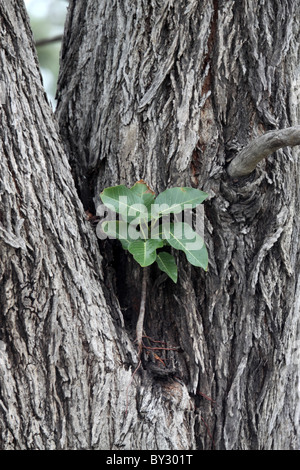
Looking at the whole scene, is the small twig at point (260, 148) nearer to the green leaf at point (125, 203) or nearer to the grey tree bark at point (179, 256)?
the grey tree bark at point (179, 256)

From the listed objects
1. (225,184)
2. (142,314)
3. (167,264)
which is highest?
(225,184)

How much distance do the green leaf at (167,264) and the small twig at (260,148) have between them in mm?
345

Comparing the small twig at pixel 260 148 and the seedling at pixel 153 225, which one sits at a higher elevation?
the small twig at pixel 260 148

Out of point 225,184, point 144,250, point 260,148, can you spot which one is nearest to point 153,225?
point 144,250

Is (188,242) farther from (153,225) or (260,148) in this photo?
(260,148)

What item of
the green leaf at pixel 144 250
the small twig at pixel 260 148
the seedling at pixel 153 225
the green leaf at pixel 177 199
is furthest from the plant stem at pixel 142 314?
the small twig at pixel 260 148

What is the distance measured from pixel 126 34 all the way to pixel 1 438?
4.54 feet

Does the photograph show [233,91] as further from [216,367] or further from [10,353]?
[10,353]

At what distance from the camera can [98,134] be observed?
179cm

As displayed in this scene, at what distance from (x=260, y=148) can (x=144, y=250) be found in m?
0.48

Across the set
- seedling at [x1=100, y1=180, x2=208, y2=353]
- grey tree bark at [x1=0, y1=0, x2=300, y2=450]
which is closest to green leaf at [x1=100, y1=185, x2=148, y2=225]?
seedling at [x1=100, y1=180, x2=208, y2=353]

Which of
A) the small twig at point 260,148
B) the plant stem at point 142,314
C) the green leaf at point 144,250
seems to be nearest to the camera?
the small twig at point 260,148

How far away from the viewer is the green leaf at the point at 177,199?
1.57 meters

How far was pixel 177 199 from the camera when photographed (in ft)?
5.18
